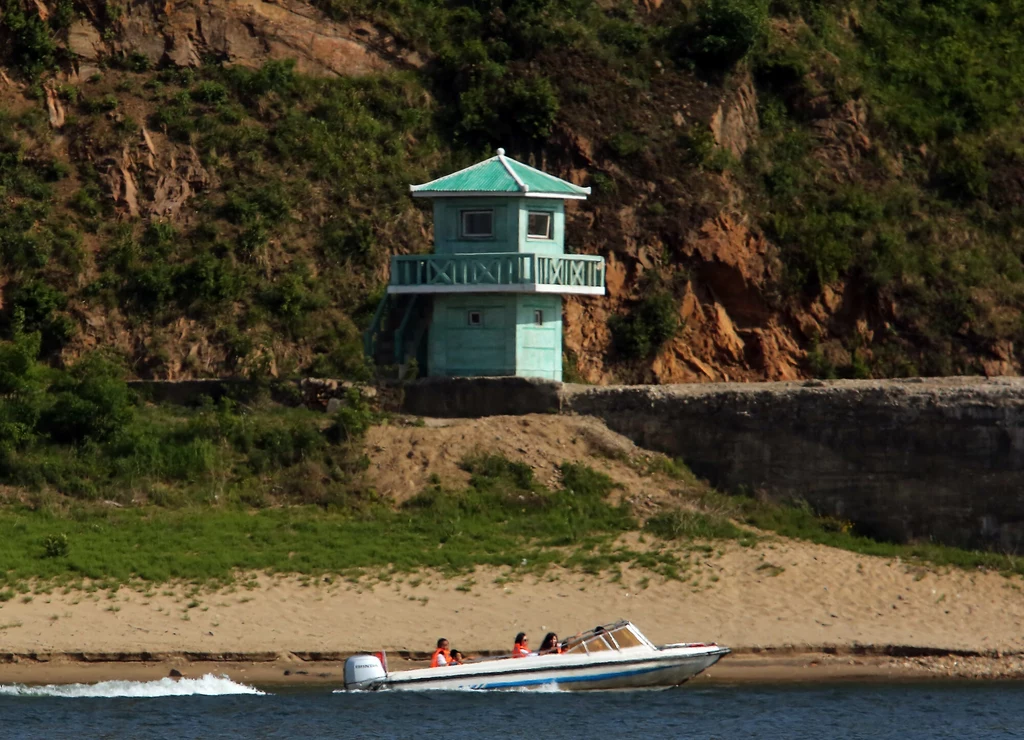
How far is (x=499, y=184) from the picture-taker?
35.3 m

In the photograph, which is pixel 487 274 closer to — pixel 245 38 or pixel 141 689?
pixel 141 689

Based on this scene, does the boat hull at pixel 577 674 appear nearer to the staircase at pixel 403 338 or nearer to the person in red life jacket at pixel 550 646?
the person in red life jacket at pixel 550 646

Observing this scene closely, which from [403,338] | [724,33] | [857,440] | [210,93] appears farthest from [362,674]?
[724,33]

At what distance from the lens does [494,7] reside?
4538cm

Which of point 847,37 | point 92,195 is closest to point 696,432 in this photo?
point 92,195

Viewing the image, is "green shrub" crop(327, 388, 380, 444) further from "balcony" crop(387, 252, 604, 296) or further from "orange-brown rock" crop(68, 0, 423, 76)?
"orange-brown rock" crop(68, 0, 423, 76)

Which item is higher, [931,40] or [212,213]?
[931,40]

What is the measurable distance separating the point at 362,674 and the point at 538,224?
12.0 m

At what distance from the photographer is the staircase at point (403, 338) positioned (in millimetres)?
36344

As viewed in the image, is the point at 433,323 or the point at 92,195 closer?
the point at 433,323

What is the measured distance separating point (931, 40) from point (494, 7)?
10.4 meters

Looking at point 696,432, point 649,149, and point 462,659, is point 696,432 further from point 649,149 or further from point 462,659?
point 649,149

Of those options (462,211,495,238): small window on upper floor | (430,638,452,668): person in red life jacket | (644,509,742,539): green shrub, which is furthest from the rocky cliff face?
(430,638,452,668): person in red life jacket

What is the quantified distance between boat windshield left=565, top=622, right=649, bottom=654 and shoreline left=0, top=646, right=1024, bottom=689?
1.44 m
